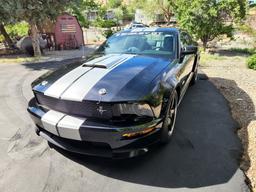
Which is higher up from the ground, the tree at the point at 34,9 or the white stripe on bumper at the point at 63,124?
the tree at the point at 34,9

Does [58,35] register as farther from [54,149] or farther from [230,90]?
[54,149]

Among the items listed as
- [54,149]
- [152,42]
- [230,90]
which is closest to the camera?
[54,149]

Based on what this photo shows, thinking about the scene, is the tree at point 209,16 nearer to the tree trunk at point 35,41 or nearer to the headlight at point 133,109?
the tree trunk at point 35,41

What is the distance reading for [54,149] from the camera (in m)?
2.85

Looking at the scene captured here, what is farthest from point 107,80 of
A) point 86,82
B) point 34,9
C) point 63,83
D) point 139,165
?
point 34,9

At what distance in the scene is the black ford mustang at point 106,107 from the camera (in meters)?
2.16

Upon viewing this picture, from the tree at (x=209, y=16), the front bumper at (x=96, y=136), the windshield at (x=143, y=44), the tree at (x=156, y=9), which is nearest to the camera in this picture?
the front bumper at (x=96, y=136)

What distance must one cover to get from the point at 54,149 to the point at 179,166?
5.05 feet

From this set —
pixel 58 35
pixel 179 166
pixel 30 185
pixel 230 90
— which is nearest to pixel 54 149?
pixel 30 185

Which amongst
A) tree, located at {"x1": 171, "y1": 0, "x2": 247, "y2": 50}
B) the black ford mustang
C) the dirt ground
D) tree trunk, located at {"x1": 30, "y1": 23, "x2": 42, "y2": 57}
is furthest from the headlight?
tree trunk, located at {"x1": 30, "y1": 23, "x2": 42, "y2": 57}

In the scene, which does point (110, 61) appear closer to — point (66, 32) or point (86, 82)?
point (86, 82)

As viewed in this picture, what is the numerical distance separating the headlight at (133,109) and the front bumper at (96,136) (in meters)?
0.13

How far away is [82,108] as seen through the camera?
225cm

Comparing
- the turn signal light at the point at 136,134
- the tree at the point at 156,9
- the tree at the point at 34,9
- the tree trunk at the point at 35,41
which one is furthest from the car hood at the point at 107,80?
the tree at the point at 156,9
